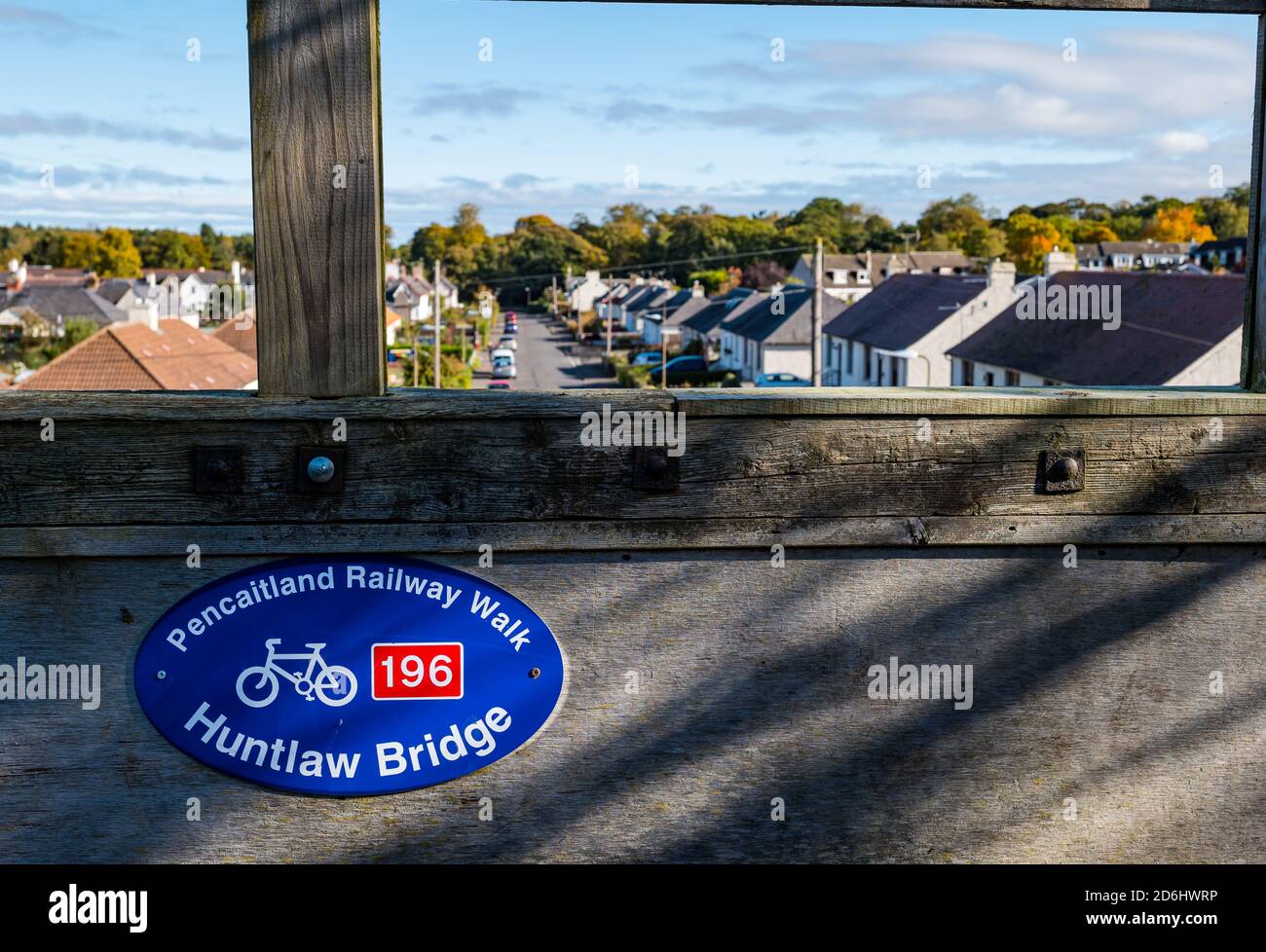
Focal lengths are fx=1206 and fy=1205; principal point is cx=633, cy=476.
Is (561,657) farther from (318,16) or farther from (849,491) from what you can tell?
(318,16)

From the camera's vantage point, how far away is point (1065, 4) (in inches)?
103

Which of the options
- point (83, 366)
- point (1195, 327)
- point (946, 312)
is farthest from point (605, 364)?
point (1195, 327)

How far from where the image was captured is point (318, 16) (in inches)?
95.3

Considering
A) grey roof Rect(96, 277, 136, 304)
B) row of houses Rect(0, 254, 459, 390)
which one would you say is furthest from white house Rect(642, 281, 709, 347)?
grey roof Rect(96, 277, 136, 304)

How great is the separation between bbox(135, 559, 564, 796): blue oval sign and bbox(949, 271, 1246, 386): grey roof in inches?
887

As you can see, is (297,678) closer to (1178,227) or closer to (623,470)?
(623,470)

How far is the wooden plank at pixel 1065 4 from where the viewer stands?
2.59 meters

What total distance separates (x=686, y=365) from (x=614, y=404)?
197 ft

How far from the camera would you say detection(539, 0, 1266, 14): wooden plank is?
2592 mm

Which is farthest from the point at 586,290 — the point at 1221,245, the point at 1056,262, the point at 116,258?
the point at 1056,262

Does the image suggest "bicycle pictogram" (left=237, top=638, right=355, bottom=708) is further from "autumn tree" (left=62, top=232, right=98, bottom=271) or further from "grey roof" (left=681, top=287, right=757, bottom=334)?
"autumn tree" (left=62, top=232, right=98, bottom=271)

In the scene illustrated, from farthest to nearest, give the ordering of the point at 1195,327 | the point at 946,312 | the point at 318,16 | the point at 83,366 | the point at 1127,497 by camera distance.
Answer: the point at 946,312, the point at 83,366, the point at 1195,327, the point at 1127,497, the point at 318,16

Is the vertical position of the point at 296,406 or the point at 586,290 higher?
the point at 586,290

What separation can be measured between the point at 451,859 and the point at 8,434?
126 cm
